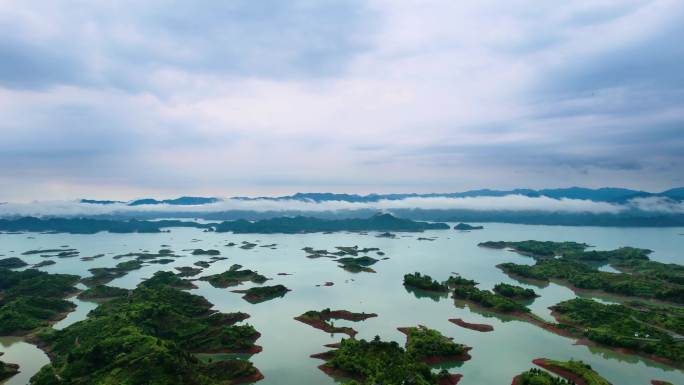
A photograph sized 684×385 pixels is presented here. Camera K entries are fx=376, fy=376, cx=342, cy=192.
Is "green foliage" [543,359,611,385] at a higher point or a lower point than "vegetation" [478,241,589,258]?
lower

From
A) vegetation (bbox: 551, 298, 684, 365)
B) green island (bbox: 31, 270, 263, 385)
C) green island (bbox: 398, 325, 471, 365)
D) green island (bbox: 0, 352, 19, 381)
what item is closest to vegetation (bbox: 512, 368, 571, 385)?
green island (bbox: 398, 325, 471, 365)

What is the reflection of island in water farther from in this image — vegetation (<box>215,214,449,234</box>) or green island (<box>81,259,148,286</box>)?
vegetation (<box>215,214,449,234</box>)

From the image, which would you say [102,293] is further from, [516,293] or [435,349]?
[516,293]

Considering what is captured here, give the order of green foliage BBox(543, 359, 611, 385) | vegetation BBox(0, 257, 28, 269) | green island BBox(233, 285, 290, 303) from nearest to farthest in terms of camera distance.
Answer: green foliage BBox(543, 359, 611, 385) < green island BBox(233, 285, 290, 303) < vegetation BBox(0, 257, 28, 269)

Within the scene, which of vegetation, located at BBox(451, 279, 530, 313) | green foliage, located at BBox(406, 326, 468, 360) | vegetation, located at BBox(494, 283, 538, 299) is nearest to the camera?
green foliage, located at BBox(406, 326, 468, 360)

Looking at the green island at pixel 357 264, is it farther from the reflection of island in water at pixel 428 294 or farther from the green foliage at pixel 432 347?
the green foliage at pixel 432 347

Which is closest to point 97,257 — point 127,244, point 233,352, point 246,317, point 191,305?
point 127,244

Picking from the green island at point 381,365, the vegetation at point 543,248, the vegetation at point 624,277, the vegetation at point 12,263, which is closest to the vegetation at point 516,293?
the vegetation at point 624,277

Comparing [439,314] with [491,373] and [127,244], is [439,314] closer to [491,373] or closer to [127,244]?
[491,373]
